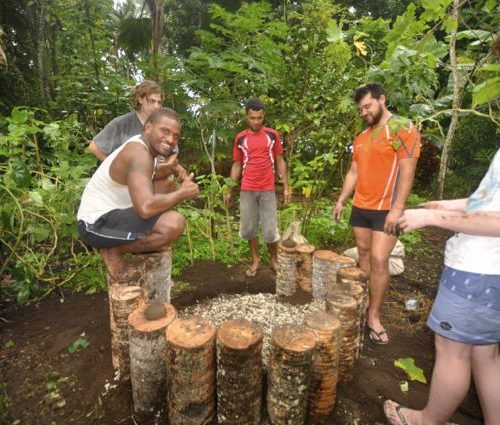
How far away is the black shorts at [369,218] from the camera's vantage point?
255 cm

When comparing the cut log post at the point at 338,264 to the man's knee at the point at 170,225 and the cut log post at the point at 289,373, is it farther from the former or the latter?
the man's knee at the point at 170,225

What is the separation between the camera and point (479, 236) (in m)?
1.38

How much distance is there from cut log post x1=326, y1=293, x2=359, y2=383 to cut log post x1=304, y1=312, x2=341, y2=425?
168 millimetres

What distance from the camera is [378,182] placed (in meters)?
2.54

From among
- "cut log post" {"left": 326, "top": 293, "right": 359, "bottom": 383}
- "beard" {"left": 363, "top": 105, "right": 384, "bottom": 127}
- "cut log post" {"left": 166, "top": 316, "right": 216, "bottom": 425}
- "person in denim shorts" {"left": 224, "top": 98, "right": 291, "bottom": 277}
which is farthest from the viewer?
"person in denim shorts" {"left": 224, "top": 98, "right": 291, "bottom": 277}

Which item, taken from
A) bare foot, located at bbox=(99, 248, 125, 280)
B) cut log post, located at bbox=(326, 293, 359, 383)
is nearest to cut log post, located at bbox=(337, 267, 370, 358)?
cut log post, located at bbox=(326, 293, 359, 383)

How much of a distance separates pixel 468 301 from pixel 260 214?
2447mm

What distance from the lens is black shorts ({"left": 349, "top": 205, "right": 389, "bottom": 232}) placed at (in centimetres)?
255

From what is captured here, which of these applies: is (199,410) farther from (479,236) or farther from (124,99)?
(124,99)

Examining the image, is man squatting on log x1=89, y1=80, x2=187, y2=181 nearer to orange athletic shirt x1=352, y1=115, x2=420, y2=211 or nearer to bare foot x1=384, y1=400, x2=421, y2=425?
orange athletic shirt x1=352, y1=115, x2=420, y2=211

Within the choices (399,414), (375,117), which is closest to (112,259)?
A: (399,414)

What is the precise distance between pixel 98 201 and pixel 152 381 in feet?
4.41

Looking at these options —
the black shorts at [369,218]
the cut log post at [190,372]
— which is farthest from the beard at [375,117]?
the cut log post at [190,372]

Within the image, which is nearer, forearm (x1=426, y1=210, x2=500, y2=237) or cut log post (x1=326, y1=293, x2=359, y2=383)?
forearm (x1=426, y1=210, x2=500, y2=237)
